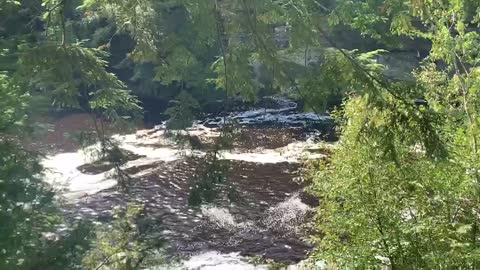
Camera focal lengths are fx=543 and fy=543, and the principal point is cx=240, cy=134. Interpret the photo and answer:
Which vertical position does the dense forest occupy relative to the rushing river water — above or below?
above

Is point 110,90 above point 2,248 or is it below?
above

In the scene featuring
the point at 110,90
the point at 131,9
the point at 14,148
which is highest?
the point at 131,9

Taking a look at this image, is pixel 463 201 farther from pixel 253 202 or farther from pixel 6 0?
pixel 253 202

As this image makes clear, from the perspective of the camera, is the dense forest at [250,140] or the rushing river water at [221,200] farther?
the rushing river water at [221,200]

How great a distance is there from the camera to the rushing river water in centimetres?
1345

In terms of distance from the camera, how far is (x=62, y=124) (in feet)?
84.3

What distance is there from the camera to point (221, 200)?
33.3 ft

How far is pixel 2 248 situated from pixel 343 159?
5.31 m

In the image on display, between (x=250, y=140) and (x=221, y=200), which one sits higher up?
(x=250, y=140)

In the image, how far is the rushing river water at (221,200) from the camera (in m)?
13.4

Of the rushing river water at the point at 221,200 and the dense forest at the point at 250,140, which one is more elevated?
the dense forest at the point at 250,140

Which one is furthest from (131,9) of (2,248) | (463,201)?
(463,201)

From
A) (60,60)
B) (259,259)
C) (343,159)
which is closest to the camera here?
(60,60)

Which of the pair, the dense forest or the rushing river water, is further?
the rushing river water
